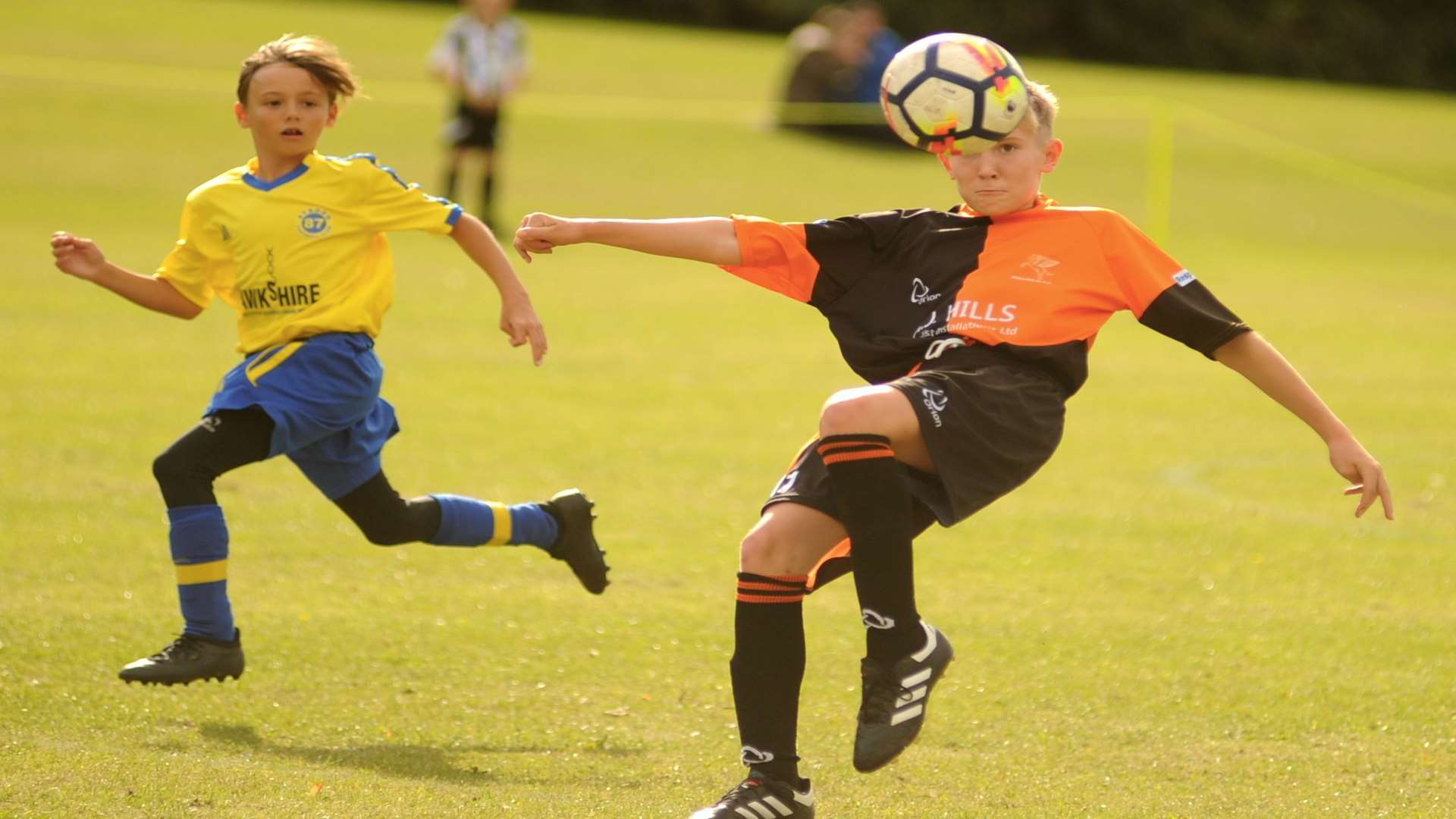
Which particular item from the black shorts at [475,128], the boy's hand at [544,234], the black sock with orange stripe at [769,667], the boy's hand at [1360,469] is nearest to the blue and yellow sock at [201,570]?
the boy's hand at [544,234]

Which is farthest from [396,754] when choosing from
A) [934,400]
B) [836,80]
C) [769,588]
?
[836,80]

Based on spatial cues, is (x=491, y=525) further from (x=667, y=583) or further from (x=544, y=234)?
(x=544, y=234)

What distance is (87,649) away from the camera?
207 inches

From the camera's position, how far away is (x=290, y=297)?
516 cm

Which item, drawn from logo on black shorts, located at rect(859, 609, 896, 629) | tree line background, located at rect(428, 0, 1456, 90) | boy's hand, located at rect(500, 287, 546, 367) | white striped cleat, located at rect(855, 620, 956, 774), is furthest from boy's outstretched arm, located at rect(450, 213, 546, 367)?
tree line background, located at rect(428, 0, 1456, 90)

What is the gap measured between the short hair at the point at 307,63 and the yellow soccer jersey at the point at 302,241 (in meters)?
0.22

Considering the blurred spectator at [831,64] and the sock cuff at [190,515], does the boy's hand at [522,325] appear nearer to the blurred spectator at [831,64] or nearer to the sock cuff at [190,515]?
the sock cuff at [190,515]

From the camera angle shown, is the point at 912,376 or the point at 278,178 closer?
the point at 912,376

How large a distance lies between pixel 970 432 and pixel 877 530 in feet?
1.06

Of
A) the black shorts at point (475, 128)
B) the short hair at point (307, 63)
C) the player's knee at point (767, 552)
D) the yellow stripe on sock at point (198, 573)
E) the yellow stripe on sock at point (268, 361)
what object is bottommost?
the black shorts at point (475, 128)

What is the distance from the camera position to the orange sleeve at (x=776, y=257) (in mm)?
4281

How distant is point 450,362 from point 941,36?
6812mm

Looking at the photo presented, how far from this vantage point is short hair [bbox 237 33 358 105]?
5.20 meters

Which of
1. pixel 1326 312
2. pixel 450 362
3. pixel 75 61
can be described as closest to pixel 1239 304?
pixel 1326 312
